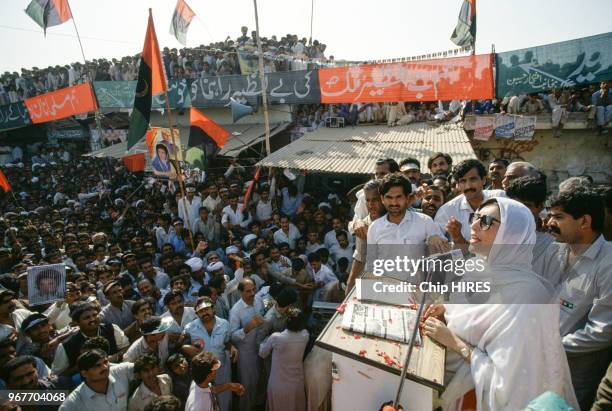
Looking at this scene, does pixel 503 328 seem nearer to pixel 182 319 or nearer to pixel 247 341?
pixel 247 341

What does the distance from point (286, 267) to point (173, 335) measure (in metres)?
2.25

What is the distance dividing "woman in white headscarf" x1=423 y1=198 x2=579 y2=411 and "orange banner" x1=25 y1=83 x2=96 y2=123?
51.0 ft

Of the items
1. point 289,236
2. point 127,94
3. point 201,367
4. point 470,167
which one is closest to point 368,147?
point 289,236

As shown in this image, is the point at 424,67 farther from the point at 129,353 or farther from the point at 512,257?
the point at 129,353

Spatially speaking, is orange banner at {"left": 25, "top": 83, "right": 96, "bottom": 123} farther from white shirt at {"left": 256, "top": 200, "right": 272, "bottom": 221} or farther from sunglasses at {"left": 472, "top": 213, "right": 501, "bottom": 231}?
sunglasses at {"left": 472, "top": 213, "right": 501, "bottom": 231}

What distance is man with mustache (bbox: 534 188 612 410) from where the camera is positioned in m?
1.99

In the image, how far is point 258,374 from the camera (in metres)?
4.04

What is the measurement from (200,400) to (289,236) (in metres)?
4.09

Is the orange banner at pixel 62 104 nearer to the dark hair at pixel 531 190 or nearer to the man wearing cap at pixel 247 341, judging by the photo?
the man wearing cap at pixel 247 341

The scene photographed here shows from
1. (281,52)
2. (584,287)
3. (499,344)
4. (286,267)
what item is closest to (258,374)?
(286,267)

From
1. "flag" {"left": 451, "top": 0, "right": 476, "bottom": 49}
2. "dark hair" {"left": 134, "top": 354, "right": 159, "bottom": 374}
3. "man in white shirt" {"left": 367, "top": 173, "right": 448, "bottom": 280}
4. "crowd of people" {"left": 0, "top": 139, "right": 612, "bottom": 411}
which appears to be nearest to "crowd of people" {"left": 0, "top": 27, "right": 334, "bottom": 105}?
"flag" {"left": 451, "top": 0, "right": 476, "bottom": 49}

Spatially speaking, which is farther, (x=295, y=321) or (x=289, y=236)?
(x=289, y=236)

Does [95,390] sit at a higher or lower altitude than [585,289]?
lower

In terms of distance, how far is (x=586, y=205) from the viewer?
2184 mm
